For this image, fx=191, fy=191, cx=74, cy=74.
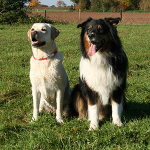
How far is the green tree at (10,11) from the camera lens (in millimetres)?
16453

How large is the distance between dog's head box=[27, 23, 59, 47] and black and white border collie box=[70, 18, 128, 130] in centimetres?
47

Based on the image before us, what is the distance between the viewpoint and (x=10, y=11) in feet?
55.8

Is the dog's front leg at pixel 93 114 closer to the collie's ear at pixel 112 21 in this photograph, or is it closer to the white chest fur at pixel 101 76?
the white chest fur at pixel 101 76

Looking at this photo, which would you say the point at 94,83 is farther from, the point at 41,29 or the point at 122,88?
the point at 41,29

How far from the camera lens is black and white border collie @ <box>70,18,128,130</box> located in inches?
108

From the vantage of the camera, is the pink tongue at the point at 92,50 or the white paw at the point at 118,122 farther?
the white paw at the point at 118,122

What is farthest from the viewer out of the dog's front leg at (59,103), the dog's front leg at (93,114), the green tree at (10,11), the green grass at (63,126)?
the green tree at (10,11)

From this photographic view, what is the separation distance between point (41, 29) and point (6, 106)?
173cm

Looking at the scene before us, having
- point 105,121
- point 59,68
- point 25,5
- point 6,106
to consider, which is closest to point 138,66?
point 105,121

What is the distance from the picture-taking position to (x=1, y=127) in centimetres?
293

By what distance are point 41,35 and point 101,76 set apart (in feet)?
3.65

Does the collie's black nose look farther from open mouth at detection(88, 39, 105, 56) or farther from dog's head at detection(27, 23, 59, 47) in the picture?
dog's head at detection(27, 23, 59, 47)

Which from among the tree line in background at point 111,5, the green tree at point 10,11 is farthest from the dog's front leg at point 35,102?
the tree line in background at point 111,5

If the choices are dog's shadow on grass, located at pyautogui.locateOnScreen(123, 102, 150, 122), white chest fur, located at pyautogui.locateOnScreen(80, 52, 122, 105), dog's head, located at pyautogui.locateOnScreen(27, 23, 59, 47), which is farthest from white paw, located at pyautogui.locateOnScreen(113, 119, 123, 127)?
dog's head, located at pyautogui.locateOnScreen(27, 23, 59, 47)
